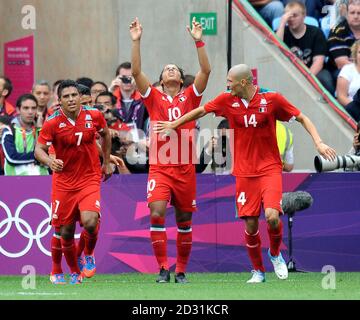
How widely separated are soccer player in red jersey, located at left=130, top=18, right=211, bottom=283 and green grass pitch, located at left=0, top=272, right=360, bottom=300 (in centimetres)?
47

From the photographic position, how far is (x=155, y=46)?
22.7 m

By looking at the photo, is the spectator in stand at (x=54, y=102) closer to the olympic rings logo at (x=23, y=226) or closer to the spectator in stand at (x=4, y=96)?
the spectator in stand at (x=4, y=96)

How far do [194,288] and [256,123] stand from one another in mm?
2217

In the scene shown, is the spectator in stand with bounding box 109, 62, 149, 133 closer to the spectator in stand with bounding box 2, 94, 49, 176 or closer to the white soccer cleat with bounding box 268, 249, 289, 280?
the spectator in stand with bounding box 2, 94, 49, 176

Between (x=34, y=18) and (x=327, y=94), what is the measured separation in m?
5.65

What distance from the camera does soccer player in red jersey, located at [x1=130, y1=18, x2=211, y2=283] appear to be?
642 inches

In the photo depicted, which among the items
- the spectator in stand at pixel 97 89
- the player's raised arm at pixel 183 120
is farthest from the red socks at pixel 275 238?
the spectator in stand at pixel 97 89

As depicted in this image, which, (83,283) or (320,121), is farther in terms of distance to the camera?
(320,121)

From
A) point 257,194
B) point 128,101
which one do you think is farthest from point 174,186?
point 128,101

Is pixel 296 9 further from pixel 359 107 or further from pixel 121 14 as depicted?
pixel 121 14

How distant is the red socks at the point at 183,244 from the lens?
16.6 meters

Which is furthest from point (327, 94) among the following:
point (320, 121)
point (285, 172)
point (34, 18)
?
point (34, 18)

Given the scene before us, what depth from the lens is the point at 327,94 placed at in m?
20.8

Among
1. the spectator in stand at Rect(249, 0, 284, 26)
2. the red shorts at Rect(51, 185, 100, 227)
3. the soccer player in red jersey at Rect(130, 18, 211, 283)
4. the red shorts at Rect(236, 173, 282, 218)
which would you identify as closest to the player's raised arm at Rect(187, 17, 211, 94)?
the soccer player in red jersey at Rect(130, 18, 211, 283)
